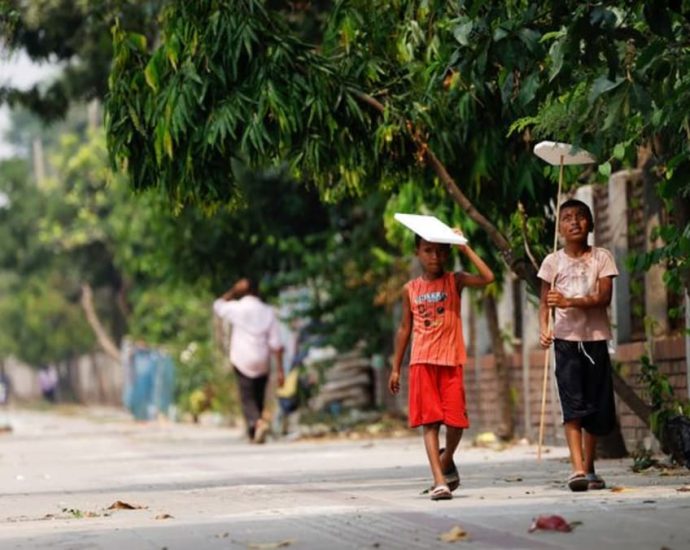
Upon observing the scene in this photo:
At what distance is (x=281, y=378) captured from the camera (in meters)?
24.8

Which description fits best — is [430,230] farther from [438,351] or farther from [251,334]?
[251,334]

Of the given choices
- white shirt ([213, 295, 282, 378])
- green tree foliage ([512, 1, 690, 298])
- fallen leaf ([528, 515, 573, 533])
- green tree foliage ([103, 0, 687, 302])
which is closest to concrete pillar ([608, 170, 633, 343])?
green tree foliage ([103, 0, 687, 302])

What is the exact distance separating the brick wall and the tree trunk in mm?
180

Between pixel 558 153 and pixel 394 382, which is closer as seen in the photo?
pixel 394 382

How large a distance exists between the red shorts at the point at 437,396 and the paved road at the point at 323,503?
0.49 metres

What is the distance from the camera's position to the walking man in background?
24812 mm

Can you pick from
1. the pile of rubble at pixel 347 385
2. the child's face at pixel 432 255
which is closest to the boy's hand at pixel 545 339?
the child's face at pixel 432 255

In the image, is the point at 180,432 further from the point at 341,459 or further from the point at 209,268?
the point at 341,459

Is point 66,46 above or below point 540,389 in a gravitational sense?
above

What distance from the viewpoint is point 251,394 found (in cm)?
2481

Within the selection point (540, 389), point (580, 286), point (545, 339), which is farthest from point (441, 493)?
point (540, 389)

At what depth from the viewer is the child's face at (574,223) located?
42.7 ft

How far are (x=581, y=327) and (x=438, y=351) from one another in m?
0.90

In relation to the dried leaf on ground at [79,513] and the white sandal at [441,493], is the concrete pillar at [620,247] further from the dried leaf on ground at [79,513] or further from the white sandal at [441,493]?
the dried leaf on ground at [79,513]
